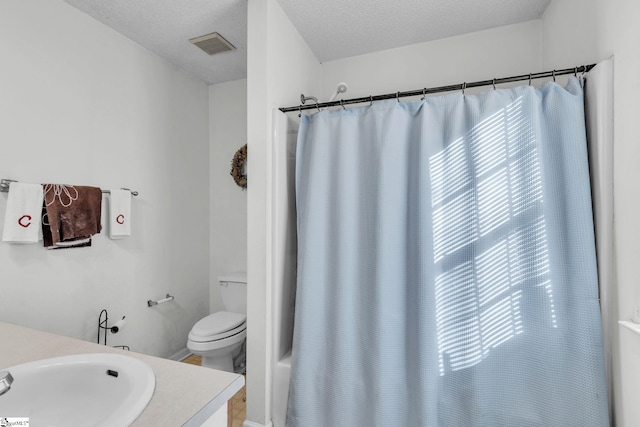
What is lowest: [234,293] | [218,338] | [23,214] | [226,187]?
[218,338]

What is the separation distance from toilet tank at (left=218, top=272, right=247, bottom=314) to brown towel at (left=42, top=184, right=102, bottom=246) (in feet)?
3.25

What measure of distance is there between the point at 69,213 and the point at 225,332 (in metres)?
1.17

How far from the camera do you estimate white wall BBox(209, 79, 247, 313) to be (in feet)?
9.13

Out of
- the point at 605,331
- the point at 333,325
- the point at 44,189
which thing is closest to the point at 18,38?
the point at 44,189

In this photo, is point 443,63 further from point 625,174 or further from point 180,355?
point 180,355

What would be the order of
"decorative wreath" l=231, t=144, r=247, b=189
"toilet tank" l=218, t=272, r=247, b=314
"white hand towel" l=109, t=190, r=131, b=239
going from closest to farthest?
"white hand towel" l=109, t=190, r=131, b=239 → "toilet tank" l=218, t=272, r=247, b=314 → "decorative wreath" l=231, t=144, r=247, b=189

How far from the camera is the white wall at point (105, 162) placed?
5.20ft

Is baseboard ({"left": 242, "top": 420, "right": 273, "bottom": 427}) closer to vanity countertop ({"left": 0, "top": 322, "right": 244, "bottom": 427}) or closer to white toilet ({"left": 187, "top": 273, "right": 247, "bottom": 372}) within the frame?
white toilet ({"left": 187, "top": 273, "right": 247, "bottom": 372})

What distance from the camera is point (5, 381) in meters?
0.76

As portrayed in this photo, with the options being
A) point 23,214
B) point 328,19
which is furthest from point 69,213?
point 328,19

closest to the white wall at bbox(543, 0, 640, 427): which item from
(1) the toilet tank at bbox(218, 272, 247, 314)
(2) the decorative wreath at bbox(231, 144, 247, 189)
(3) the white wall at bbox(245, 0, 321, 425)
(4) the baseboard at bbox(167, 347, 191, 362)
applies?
(3) the white wall at bbox(245, 0, 321, 425)

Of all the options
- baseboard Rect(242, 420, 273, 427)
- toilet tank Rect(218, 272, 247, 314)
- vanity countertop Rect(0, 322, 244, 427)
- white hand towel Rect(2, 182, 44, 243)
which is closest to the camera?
vanity countertop Rect(0, 322, 244, 427)

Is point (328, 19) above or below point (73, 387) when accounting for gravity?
above

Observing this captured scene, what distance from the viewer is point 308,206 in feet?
5.57
